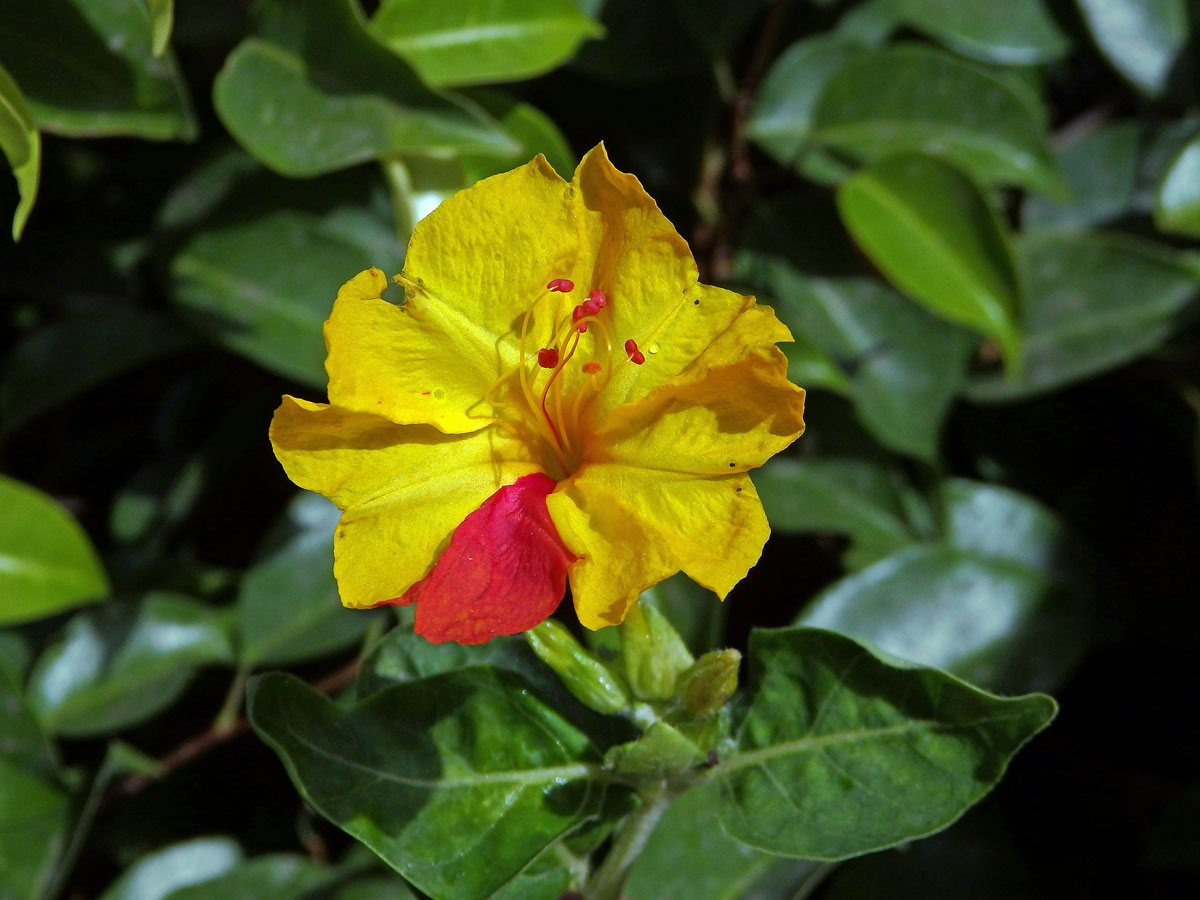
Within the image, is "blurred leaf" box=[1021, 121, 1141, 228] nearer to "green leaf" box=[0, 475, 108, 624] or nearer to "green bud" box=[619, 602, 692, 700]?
"green bud" box=[619, 602, 692, 700]

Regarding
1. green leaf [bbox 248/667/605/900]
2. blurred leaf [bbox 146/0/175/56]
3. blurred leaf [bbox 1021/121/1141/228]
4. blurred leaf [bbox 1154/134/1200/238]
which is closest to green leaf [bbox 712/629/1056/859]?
green leaf [bbox 248/667/605/900]

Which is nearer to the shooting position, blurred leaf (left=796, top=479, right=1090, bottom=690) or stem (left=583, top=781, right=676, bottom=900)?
stem (left=583, top=781, right=676, bottom=900)

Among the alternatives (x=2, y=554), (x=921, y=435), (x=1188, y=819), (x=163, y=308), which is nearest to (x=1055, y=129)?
(x=921, y=435)

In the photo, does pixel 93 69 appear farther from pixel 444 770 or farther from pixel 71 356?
pixel 444 770

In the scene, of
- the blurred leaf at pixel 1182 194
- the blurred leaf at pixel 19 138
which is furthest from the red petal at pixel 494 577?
the blurred leaf at pixel 1182 194

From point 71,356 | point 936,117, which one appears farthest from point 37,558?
point 936,117

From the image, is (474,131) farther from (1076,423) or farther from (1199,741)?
(1199,741)
